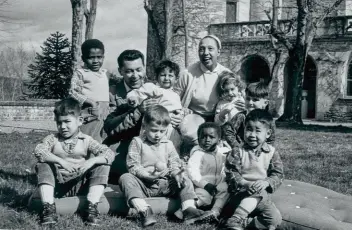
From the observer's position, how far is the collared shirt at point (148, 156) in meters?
4.64

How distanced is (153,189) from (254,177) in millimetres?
1003

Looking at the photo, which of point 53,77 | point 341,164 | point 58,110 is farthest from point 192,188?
point 53,77

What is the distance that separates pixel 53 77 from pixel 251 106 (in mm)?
23152

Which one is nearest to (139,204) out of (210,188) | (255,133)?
(210,188)

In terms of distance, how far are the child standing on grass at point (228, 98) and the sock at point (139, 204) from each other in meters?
1.56

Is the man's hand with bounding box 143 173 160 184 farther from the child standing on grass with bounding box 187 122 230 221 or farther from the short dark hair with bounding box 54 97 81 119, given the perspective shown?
the short dark hair with bounding box 54 97 81 119

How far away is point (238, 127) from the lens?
5.30 meters


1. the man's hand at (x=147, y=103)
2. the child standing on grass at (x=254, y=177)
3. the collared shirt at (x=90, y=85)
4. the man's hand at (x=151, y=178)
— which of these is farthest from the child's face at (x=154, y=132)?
the collared shirt at (x=90, y=85)

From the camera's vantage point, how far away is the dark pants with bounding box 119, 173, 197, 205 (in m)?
4.42

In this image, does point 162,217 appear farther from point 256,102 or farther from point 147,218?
point 256,102

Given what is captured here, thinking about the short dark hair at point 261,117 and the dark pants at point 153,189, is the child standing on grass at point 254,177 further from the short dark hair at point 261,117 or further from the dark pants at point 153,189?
the dark pants at point 153,189

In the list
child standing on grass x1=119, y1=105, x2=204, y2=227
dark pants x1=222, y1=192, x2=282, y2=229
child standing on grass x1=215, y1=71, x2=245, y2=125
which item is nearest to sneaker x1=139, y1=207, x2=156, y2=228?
child standing on grass x1=119, y1=105, x2=204, y2=227

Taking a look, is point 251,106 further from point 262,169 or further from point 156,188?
point 156,188

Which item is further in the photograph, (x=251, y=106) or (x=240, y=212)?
(x=251, y=106)
